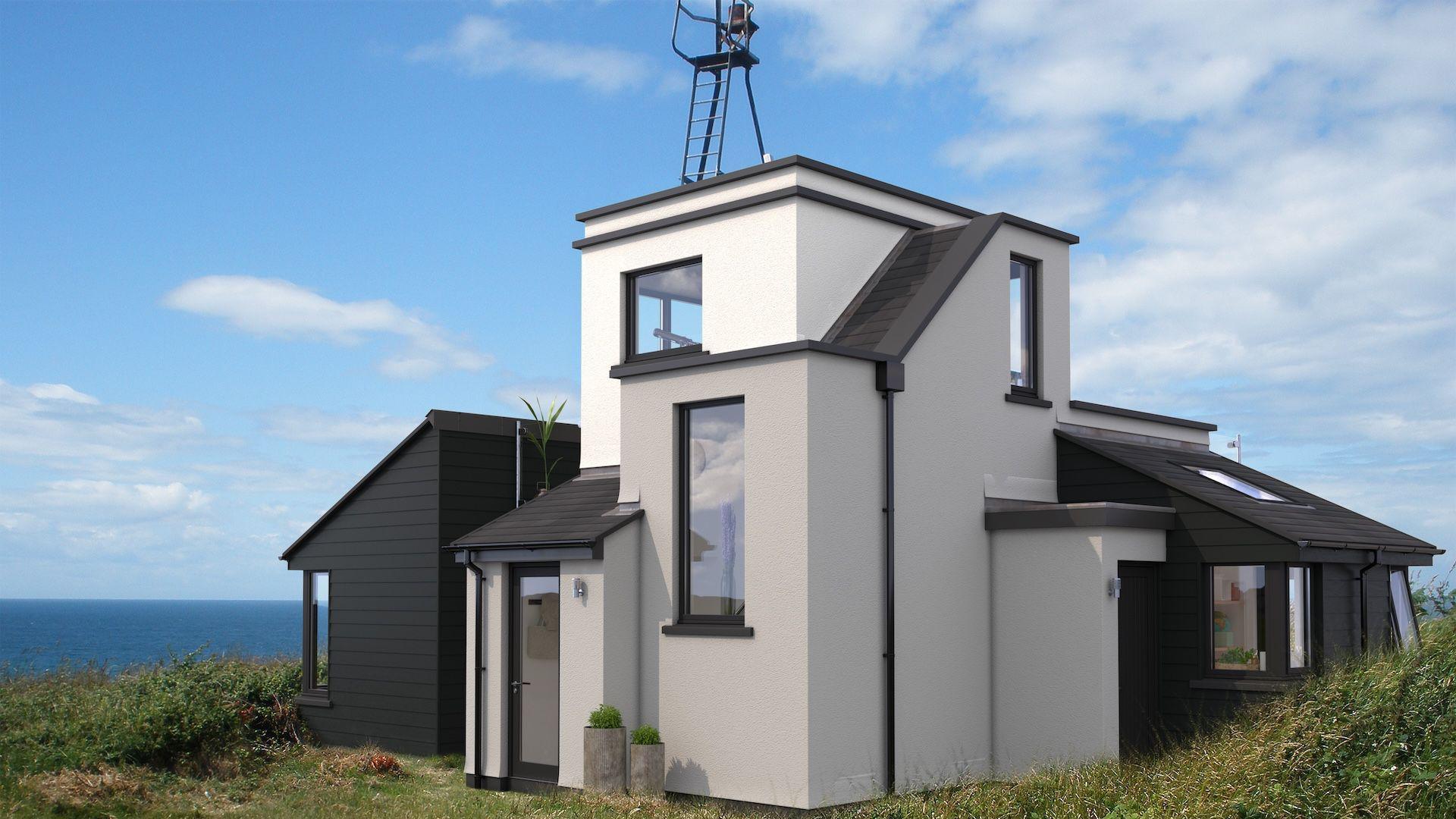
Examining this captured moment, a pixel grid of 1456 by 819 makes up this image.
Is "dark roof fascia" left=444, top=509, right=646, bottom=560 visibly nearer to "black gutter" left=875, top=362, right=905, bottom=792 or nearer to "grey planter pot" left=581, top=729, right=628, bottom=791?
"grey planter pot" left=581, top=729, right=628, bottom=791

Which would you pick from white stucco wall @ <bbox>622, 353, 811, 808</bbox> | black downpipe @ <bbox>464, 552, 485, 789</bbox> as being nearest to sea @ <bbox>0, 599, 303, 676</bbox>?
black downpipe @ <bbox>464, 552, 485, 789</bbox>

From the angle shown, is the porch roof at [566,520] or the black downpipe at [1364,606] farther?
the black downpipe at [1364,606]

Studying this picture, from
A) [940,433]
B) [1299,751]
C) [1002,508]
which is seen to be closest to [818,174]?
[940,433]

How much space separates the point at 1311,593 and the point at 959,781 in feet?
13.7

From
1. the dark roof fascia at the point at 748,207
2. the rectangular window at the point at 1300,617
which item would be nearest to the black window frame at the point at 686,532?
the dark roof fascia at the point at 748,207

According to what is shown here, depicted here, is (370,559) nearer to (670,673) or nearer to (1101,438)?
(670,673)

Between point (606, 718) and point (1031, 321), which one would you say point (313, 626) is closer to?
point (606, 718)

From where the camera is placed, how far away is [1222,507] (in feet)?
42.2

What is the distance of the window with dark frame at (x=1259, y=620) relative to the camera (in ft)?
40.9

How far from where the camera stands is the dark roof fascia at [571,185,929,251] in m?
13.6

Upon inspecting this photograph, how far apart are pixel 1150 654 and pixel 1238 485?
288cm

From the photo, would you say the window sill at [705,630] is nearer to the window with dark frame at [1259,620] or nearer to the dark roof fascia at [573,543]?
the dark roof fascia at [573,543]

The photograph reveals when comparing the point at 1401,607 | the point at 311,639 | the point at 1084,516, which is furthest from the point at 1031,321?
the point at 311,639

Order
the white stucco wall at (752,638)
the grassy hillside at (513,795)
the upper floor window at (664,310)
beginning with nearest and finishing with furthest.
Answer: the grassy hillside at (513,795), the white stucco wall at (752,638), the upper floor window at (664,310)
